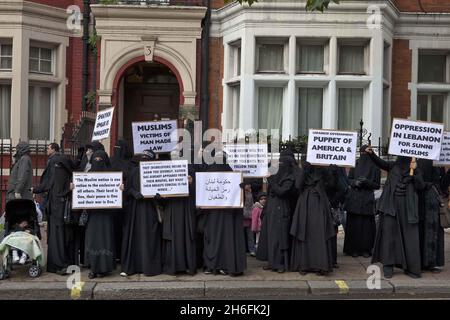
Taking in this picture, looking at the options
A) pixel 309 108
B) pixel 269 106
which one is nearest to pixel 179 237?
pixel 269 106

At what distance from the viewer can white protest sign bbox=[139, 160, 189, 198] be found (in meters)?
8.98

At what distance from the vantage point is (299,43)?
48.1 feet

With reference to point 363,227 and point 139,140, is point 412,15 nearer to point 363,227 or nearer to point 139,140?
point 363,227

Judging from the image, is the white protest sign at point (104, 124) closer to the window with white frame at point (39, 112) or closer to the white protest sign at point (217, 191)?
the white protest sign at point (217, 191)

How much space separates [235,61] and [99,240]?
754cm

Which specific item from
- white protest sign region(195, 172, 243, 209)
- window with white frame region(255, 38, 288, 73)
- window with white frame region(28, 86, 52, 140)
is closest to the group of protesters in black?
white protest sign region(195, 172, 243, 209)

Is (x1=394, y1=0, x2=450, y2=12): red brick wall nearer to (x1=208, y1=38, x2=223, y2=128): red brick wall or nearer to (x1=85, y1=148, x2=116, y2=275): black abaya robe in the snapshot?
(x1=208, y1=38, x2=223, y2=128): red brick wall

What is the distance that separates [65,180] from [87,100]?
6.72m

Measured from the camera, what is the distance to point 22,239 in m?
8.93

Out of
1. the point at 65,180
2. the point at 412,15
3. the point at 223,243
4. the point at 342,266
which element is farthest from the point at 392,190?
the point at 412,15

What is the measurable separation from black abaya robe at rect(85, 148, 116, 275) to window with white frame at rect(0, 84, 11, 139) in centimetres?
733

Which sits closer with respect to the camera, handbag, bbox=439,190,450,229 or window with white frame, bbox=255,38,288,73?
handbag, bbox=439,190,450,229

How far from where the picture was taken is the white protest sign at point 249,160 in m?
10.4

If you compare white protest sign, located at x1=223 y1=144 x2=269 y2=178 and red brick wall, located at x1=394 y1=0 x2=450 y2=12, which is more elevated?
red brick wall, located at x1=394 y1=0 x2=450 y2=12
